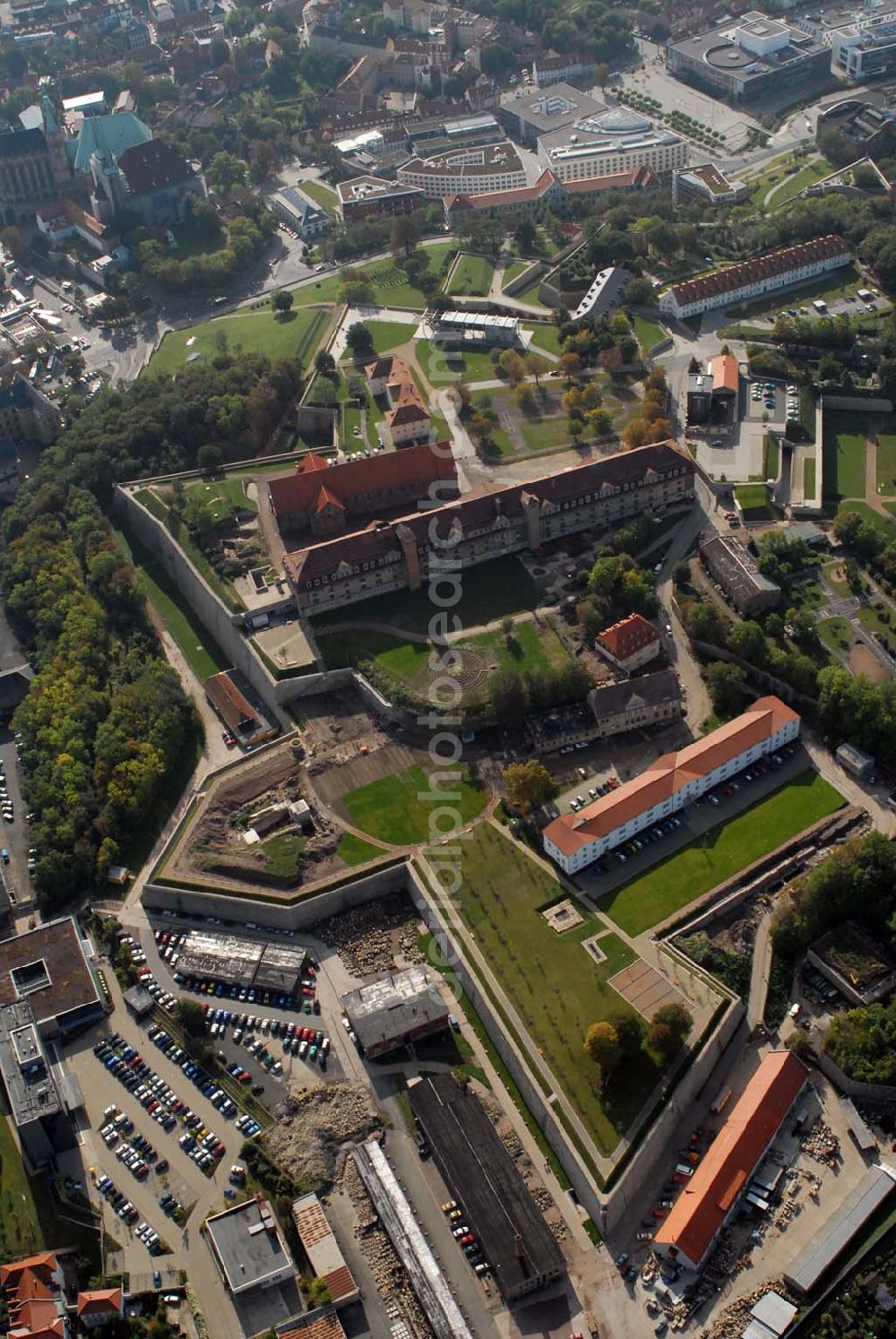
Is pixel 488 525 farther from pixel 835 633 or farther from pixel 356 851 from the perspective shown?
pixel 356 851

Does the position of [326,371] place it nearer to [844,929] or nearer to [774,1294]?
[844,929]

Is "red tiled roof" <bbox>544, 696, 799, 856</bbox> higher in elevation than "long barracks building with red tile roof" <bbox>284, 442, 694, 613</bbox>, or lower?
lower

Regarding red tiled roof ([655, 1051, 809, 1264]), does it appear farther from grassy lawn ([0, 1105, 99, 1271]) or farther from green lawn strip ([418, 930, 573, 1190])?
grassy lawn ([0, 1105, 99, 1271])

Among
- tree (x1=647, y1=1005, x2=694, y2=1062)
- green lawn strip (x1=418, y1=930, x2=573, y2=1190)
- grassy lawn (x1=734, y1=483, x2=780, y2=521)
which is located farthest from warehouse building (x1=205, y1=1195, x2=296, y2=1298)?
grassy lawn (x1=734, y1=483, x2=780, y2=521)

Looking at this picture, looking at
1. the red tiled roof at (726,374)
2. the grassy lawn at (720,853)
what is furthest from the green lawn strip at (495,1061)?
the red tiled roof at (726,374)

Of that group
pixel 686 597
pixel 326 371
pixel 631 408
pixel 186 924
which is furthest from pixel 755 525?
pixel 186 924

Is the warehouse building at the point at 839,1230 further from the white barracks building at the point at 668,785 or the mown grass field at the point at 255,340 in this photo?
the mown grass field at the point at 255,340
